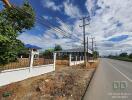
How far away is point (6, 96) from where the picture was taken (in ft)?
31.4

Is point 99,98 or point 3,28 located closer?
point 99,98

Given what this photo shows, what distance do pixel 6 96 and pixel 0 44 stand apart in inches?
109

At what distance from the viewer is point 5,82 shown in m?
11.7

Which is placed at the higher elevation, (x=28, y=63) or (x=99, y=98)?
(x=28, y=63)

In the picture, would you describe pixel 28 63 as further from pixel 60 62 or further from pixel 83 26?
pixel 83 26

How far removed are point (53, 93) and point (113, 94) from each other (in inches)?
117

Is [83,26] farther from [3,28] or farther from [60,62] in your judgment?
[3,28]

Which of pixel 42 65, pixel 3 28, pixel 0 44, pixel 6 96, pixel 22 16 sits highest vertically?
pixel 22 16

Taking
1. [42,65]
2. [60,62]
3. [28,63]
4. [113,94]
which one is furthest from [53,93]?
[60,62]

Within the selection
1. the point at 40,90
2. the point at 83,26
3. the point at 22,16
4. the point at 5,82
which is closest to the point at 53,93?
the point at 40,90

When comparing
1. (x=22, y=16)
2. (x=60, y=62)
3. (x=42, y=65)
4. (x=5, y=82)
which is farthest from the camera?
(x=60, y=62)

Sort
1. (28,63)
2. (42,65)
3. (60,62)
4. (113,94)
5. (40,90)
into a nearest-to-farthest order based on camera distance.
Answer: (113,94)
(40,90)
(28,63)
(42,65)
(60,62)

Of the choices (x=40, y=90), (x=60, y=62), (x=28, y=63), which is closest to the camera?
(x=40, y=90)

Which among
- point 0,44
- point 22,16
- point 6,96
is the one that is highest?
point 22,16
